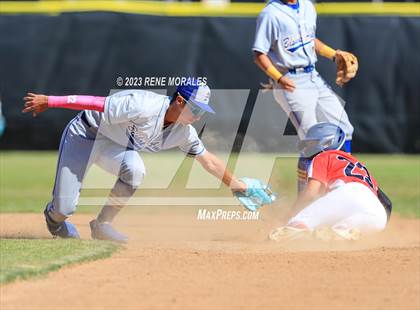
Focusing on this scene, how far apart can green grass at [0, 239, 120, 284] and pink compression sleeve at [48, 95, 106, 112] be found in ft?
3.95

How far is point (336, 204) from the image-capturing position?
26.4 feet

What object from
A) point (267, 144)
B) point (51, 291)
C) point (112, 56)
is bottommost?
point (267, 144)

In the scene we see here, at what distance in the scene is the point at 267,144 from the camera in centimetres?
1762

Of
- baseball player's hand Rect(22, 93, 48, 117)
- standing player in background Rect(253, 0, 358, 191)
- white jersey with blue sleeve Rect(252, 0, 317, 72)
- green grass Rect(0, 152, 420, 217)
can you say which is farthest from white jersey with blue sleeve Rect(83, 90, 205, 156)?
green grass Rect(0, 152, 420, 217)

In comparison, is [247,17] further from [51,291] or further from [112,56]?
[51,291]

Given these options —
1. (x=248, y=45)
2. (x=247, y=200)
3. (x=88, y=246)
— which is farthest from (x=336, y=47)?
(x=88, y=246)

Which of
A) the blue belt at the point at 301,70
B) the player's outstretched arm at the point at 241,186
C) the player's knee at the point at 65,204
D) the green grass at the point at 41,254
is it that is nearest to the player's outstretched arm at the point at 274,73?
the blue belt at the point at 301,70

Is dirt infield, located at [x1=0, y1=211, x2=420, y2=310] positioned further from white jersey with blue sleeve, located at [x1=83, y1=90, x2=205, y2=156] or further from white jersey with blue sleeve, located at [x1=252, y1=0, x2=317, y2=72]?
white jersey with blue sleeve, located at [x1=252, y1=0, x2=317, y2=72]

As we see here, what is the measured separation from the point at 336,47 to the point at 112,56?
4433 mm

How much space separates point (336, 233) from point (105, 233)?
2193 millimetres

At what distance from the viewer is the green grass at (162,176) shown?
1235 cm

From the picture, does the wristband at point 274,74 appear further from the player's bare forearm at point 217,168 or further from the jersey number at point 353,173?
the jersey number at point 353,173

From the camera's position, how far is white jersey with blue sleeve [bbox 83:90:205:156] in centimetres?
800

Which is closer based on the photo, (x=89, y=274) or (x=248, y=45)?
(x=89, y=274)
